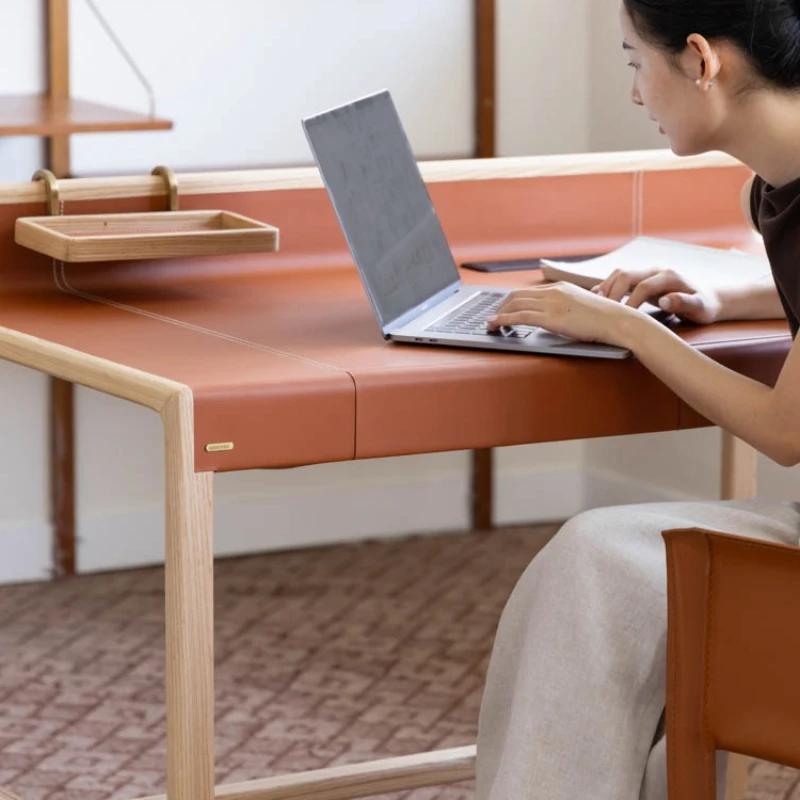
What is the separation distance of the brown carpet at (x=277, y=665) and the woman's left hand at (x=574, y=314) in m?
0.89

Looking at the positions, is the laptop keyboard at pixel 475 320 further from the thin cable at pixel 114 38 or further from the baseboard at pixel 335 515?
the baseboard at pixel 335 515

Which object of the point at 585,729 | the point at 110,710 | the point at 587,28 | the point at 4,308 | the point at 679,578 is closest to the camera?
the point at 679,578

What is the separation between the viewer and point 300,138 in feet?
10.8

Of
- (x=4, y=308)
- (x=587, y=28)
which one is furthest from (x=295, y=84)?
(x=4, y=308)

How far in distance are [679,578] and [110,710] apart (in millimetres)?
1462

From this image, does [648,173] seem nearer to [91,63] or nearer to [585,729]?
[585,729]

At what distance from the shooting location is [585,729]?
1.40 meters

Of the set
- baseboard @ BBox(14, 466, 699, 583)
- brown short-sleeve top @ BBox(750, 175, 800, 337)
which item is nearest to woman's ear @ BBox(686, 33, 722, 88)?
brown short-sleeve top @ BBox(750, 175, 800, 337)

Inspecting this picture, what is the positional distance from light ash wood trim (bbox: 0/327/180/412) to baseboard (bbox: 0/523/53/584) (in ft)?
5.16

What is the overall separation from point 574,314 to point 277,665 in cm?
130

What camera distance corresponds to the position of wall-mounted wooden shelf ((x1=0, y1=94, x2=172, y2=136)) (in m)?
2.55

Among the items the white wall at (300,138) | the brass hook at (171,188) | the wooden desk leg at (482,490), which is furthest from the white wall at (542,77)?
the brass hook at (171,188)

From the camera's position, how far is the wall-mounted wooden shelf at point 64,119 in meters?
2.55

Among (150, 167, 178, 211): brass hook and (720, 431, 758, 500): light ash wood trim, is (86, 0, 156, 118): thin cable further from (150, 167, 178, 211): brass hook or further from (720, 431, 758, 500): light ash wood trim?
(720, 431, 758, 500): light ash wood trim
